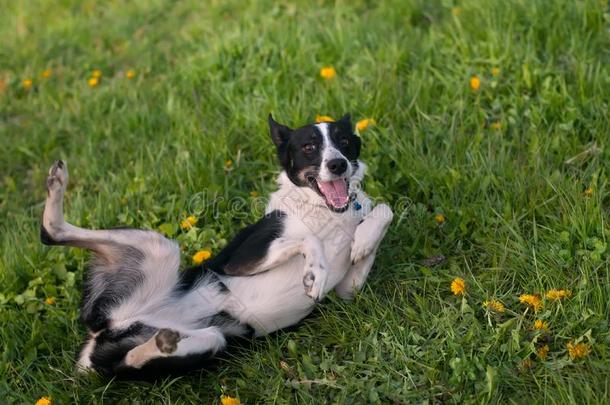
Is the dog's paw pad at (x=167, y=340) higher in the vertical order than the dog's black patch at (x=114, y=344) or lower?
higher

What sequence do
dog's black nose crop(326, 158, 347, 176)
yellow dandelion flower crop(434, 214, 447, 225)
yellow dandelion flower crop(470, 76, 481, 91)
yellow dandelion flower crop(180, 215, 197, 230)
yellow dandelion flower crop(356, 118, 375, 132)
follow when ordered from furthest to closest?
yellow dandelion flower crop(470, 76, 481, 91) → yellow dandelion flower crop(356, 118, 375, 132) → yellow dandelion flower crop(180, 215, 197, 230) → yellow dandelion flower crop(434, 214, 447, 225) → dog's black nose crop(326, 158, 347, 176)

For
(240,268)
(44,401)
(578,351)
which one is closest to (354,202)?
(240,268)

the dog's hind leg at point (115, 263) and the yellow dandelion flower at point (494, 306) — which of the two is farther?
the dog's hind leg at point (115, 263)

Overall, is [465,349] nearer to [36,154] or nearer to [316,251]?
[316,251]

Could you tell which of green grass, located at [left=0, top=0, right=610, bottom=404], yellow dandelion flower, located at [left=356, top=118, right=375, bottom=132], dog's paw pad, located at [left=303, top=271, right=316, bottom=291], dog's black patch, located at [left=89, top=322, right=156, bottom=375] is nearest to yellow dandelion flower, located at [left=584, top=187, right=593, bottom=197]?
green grass, located at [left=0, top=0, right=610, bottom=404]

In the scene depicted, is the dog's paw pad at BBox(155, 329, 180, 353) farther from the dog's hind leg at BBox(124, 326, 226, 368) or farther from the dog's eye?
the dog's eye

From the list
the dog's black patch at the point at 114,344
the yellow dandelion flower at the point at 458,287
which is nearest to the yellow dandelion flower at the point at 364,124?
the yellow dandelion flower at the point at 458,287

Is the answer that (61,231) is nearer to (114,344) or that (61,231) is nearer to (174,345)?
(114,344)

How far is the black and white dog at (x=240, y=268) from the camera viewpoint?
9.27ft

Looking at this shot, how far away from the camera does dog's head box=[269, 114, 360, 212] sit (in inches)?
119

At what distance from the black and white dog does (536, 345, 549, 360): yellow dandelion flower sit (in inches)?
30.8

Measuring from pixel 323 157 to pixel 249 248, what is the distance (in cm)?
52

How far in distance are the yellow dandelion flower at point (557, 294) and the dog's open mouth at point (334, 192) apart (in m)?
0.92

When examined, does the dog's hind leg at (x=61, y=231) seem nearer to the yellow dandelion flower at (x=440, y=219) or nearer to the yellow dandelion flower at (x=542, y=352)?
the yellow dandelion flower at (x=440, y=219)
